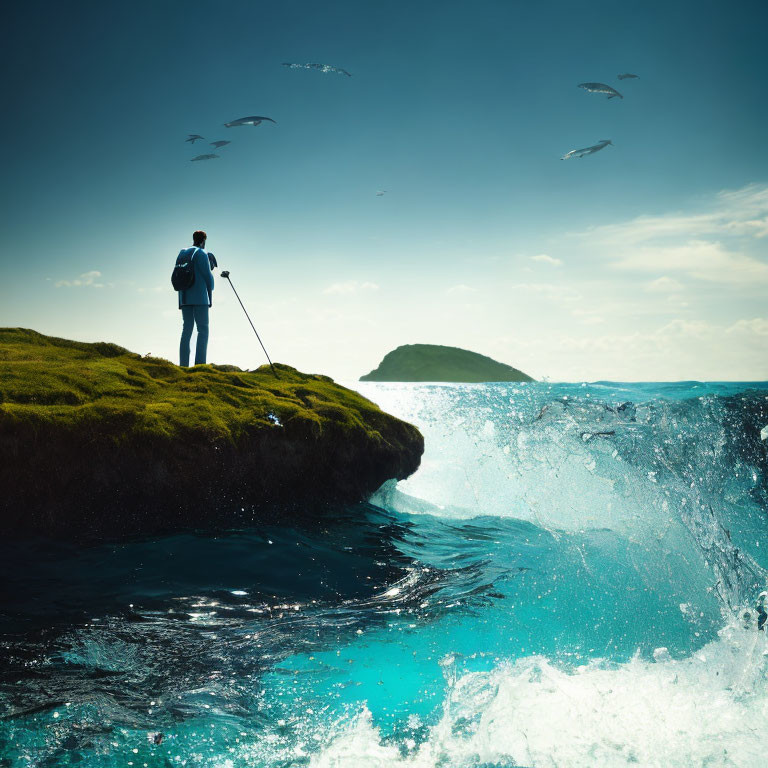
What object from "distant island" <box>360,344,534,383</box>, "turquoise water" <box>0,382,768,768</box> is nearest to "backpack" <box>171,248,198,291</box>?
"turquoise water" <box>0,382,768,768</box>

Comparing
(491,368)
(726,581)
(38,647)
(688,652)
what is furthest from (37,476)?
(491,368)

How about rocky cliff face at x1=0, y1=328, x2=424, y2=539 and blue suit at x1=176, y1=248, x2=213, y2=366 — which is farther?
blue suit at x1=176, y1=248, x2=213, y2=366

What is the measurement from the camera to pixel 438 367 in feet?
311

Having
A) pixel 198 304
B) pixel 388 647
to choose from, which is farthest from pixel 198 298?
pixel 388 647

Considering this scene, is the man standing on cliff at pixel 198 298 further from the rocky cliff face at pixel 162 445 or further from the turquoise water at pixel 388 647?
the turquoise water at pixel 388 647

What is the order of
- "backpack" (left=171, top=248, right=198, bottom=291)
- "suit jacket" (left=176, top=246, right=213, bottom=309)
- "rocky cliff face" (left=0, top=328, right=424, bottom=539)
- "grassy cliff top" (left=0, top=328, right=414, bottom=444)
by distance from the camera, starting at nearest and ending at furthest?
"rocky cliff face" (left=0, top=328, right=424, bottom=539)
"grassy cliff top" (left=0, top=328, right=414, bottom=444)
"backpack" (left=171, top=248, right=198, bottom=291)
"suit jacket" (left=176, top=246, right=213, bottom=309)

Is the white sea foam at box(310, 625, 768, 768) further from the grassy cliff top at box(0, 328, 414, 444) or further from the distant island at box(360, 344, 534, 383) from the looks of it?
the distant island at box(360, 344, 534, 383)

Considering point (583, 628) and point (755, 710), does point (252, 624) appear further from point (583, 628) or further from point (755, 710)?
point (755, 710)

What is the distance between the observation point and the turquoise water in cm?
321

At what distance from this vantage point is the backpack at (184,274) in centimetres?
1007

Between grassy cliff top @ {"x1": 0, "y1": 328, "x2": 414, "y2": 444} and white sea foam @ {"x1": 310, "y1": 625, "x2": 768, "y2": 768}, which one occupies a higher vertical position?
grassy cliff top @ {"x1": 0, "y1": 328, "x2": 414, "y2": 444}

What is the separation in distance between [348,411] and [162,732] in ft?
19.0

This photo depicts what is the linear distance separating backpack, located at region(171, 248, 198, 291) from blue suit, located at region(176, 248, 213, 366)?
0.06m

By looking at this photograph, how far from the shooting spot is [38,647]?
4.04 metres
